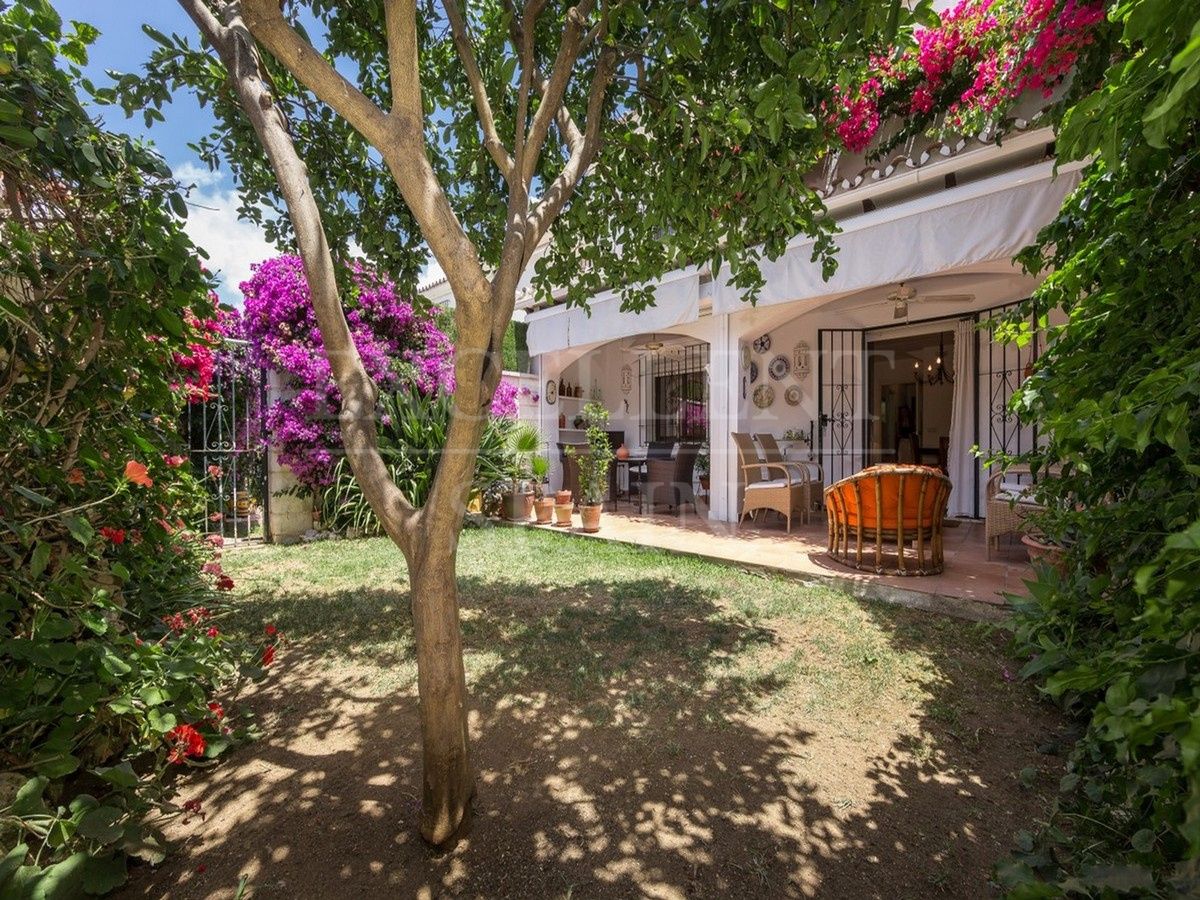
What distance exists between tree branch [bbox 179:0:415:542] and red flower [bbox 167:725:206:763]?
3.05ft

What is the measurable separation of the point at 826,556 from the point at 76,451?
4953mm

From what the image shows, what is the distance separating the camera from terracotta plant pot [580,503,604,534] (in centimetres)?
643

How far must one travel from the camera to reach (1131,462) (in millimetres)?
1372

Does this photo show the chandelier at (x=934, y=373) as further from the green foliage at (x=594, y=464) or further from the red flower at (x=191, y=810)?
the red flower at (x=191, y=810)

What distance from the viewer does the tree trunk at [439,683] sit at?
65.0 inches

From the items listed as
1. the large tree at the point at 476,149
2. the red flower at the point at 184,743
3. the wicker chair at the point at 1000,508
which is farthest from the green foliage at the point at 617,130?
the wicker chair at the point at 1000,508

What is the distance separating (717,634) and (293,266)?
19.6 ft

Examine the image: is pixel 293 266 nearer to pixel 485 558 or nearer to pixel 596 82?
pixel 485 558

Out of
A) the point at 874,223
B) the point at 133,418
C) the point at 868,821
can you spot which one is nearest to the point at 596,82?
the point at 133,418

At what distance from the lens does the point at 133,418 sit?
1.85 metres

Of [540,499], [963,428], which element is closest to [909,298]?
[963,428]

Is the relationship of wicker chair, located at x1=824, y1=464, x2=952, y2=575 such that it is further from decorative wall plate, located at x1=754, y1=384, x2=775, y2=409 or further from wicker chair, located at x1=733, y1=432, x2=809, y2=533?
decorative wall plate, located at x1=754, y1=384, x2=775, y2=409

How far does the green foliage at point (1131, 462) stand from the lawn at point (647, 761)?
39cm

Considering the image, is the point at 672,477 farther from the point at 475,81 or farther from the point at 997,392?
the point at 475,81
